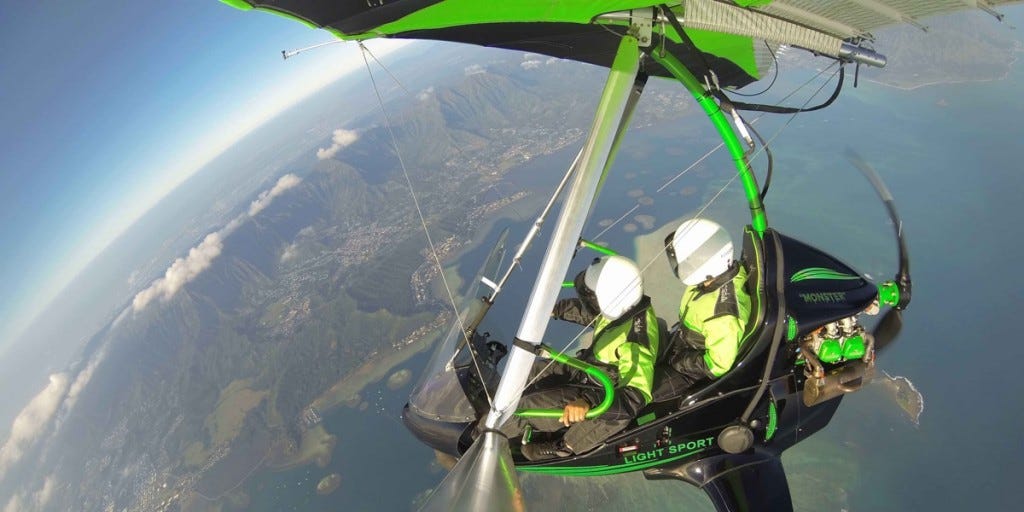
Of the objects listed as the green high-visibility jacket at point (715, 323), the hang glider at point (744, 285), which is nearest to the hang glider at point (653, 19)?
the hang glider at point (744, 285)

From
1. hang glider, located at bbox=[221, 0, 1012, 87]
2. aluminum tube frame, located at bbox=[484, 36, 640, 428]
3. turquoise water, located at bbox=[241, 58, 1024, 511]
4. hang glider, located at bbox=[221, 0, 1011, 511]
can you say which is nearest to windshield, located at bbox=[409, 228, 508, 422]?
hang glider, located at bbox=[221, 0, 1011, 511]

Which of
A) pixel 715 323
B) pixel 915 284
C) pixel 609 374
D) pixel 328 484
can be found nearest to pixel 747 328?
pixel 715 323

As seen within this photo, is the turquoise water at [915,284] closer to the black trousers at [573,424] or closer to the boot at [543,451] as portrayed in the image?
the black trousers at [573,424]

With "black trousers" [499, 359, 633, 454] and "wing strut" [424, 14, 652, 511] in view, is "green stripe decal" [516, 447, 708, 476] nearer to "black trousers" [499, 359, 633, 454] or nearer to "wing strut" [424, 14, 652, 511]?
"black trousers" [499, 359, 633, 454]

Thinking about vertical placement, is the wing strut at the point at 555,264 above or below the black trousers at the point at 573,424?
above

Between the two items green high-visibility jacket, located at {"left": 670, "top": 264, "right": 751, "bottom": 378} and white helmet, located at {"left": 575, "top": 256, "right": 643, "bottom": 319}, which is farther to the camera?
white helmet, located at {"left": 575, "top": 256, "right": 643, "bottom": 319}
